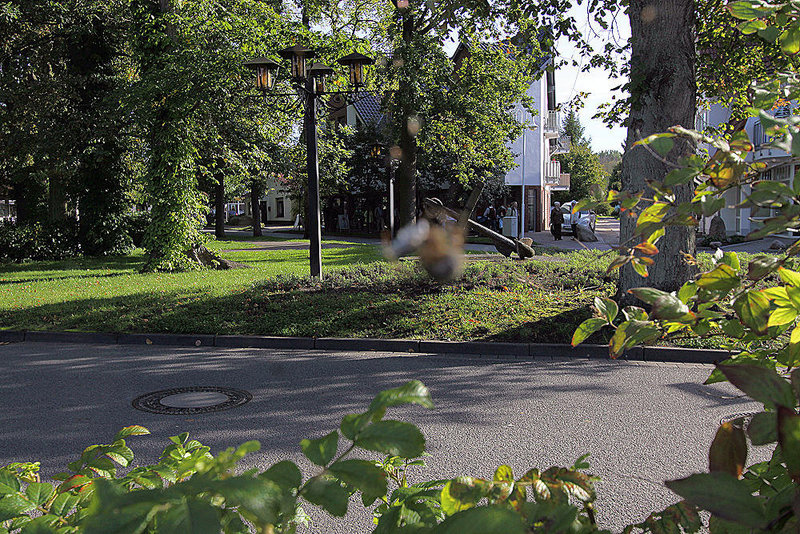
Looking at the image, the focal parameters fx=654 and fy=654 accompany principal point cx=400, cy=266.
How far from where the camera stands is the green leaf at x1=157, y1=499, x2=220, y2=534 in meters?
0.81

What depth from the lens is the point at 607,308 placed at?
1564mm

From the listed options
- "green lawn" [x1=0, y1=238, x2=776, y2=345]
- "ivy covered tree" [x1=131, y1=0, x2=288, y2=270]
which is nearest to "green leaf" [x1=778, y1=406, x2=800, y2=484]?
"green lawn" [x1=0, y1=238, x2=776, y2=345]

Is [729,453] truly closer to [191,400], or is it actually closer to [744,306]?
[744,306]

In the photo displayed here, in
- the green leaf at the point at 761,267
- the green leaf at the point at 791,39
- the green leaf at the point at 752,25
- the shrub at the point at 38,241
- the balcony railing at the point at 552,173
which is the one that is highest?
the balcony railing at the point at 552,173

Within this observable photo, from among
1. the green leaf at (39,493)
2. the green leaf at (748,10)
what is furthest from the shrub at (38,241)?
the green leaf at (748,10)

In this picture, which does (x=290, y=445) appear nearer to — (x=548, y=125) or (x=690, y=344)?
(x=690, y=344)

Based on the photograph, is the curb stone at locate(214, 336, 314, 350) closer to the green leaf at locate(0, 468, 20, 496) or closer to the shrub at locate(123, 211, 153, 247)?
the green leaf at locate(0, 468, 20, 496)

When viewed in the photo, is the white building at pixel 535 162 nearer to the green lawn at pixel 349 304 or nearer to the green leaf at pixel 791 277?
the green lawn at pixel 349 304

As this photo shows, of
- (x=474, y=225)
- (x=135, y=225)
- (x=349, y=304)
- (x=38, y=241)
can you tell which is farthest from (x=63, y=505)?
(x=135, y=225)

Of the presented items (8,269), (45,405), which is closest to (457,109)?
(8,269)

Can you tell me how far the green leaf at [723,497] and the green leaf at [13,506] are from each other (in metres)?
1.16

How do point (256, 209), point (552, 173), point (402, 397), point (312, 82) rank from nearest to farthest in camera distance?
point (402, 397) < point (312, 82) < point (256, 209) < point (552, 173)

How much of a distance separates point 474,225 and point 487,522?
14153 millimetres

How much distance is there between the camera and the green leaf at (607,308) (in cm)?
154
